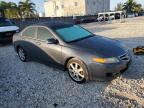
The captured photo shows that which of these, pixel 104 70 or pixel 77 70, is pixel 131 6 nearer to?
pixel 77 70

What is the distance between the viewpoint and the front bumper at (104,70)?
16.3ft

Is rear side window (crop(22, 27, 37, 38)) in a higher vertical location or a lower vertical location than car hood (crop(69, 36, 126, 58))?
higher

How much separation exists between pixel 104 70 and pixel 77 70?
2.49ft

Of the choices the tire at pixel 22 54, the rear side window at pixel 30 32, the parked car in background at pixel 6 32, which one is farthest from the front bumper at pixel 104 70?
the parked car in background at pixel 6 32

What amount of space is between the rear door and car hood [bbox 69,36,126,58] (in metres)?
0.51

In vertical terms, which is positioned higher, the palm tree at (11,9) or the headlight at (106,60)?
the palm tree at (11,9)

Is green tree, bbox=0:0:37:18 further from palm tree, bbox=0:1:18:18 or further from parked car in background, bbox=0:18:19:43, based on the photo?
parked car in background, bbox=0:18:19:43

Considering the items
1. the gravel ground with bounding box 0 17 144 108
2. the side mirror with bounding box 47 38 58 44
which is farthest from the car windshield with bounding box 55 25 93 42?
the gravel ground with bounding box 0 17 144 108

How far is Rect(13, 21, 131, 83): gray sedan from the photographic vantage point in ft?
16.5

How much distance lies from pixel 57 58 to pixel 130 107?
2.54 meters

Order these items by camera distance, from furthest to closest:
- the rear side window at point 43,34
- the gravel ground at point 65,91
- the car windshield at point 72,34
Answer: the rear side window at point 43,34
the car windshield at point 72,34
the gravel ground at point 65,91

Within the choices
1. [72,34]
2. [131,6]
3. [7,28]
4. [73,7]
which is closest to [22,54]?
[72,34]

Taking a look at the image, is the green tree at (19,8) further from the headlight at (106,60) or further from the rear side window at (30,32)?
the headlight at (106,60)

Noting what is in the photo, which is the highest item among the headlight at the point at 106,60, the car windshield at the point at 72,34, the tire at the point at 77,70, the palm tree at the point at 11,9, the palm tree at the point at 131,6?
the palm tree at the point at 131,6
